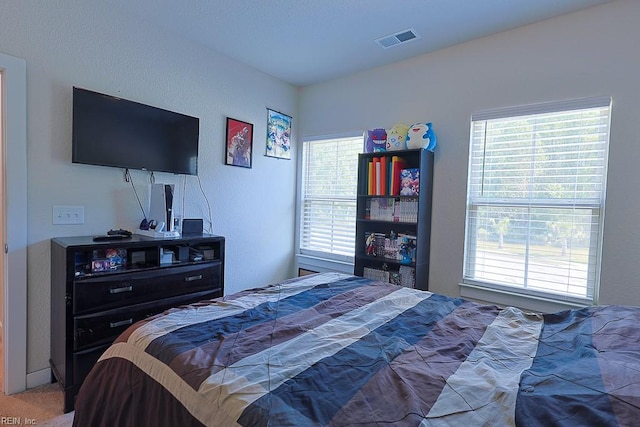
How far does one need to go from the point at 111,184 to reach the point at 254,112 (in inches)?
61.7

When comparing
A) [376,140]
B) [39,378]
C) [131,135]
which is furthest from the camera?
[376,140]

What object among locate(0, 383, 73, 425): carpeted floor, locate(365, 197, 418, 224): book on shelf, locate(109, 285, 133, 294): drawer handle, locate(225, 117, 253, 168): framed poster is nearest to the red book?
locate(365, 197, 418, 224): book on shelf

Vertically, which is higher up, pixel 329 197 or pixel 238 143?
pixel 238 143

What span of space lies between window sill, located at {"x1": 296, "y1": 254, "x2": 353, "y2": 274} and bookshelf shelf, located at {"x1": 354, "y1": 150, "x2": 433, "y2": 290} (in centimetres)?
34

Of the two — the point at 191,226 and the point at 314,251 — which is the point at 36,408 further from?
the point at 314,251

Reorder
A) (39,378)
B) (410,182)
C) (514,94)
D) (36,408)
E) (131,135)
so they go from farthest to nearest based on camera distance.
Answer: (410,182) < (514,94) < (131,135) < (39,378) < (36,408)

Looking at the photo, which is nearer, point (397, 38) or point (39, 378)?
point (39, 378)

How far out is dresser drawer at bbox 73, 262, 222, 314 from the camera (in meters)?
Answer: 1.88

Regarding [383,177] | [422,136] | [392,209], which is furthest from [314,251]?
[422,136]

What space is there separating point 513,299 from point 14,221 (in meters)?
3.49

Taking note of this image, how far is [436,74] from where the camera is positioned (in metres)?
2.89

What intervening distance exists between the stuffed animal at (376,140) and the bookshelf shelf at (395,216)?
0.29 feet

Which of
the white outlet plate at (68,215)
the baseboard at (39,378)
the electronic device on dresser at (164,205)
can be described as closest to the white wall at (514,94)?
the electronic device on dresser at (164,205)

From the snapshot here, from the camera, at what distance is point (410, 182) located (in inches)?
111
